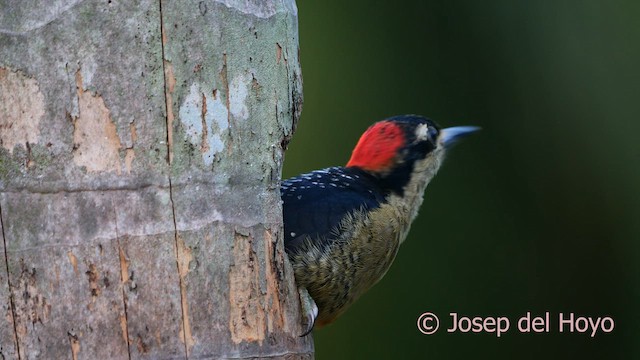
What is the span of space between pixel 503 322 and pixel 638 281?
2.60 ft

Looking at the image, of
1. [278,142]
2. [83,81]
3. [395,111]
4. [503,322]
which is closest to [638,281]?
[503,322]

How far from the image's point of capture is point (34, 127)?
219 cm

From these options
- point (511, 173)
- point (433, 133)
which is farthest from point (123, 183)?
point (511, 173)

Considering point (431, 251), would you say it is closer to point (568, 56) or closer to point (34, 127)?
point (568, 56)

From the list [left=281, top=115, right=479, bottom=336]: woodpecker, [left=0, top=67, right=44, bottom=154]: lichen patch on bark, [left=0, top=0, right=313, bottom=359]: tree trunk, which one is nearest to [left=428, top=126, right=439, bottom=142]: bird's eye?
[left=281, top=115, right=479, bottom=336]: woodpecker

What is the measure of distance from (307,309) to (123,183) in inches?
27.5

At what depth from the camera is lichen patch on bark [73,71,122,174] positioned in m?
2.21

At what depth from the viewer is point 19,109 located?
2.19 m

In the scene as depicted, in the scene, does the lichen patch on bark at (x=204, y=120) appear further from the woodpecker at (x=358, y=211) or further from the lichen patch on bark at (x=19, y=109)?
the woodpecker at (x=358, y=211)

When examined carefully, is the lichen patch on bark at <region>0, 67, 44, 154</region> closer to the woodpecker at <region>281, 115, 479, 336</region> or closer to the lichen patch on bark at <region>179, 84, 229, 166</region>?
the lichen patch on bark at <region>179, 84, 229, 166</region>

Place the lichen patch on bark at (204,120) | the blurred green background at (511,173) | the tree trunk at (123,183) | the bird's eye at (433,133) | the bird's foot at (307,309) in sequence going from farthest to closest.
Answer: the blurred green background at (511,173) → the bird's eye at (433,133) → the bird's foot at (307,309) → the lichen patch on bark at (204,120) → the tree trunk at (123,183)

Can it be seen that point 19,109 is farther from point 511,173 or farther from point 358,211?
point 511,173

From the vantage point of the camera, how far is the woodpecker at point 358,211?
3.02 metres

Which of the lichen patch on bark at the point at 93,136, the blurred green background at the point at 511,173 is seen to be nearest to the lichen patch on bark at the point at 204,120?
the lichen patch on bark at the point at 93,136
